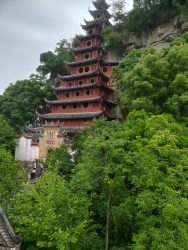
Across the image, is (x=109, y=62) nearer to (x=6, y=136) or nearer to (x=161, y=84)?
(x=6, y=136)

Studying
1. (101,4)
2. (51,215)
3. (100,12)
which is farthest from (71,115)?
(51,215)

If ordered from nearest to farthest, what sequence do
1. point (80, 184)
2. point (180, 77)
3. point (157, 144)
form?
1. point (157, 144)
2. point (80, 184)
3. point (180, 77)

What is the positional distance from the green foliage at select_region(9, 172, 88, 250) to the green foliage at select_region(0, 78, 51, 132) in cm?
2880

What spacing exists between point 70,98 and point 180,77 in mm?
18213

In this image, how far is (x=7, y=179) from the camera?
14.7 meters

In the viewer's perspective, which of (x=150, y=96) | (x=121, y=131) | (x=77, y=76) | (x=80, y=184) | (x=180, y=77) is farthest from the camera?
(x=77, y=76)

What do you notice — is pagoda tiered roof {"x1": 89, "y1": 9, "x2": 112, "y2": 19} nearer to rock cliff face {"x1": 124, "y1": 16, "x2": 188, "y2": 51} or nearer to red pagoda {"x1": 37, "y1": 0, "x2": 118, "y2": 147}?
red pagoda {"x1": 37, "y1": 0, "x2": 118, "y2": 147}

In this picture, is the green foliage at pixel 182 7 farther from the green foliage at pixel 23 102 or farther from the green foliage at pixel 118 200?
the green foliage at pixel 118 200

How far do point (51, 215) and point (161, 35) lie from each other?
1206 inches

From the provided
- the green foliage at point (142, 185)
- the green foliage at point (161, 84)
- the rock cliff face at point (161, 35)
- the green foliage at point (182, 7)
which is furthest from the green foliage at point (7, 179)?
the rock cliff face at point (161, 35)

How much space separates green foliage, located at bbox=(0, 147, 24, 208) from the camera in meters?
13.9

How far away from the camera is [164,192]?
10602 millimetres

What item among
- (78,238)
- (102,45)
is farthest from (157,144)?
(102,45)

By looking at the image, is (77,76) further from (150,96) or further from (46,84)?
(150,96)
